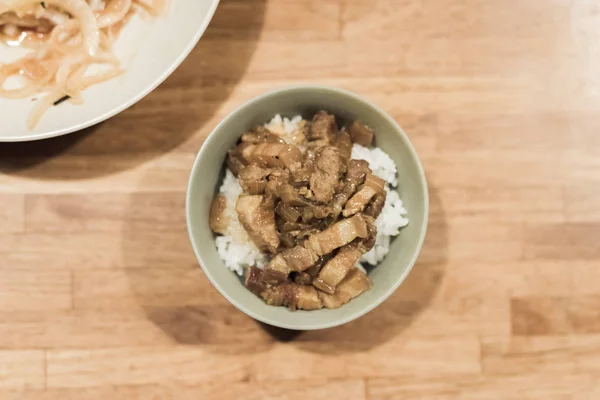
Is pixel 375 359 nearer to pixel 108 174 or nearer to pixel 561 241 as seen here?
pixel 561 241

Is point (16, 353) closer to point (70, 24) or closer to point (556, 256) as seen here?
point (70, 24)

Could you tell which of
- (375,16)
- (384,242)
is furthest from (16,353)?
(375,16)

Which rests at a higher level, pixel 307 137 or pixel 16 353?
pixel 307 137

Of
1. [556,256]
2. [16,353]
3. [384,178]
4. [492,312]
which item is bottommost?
[16,353]

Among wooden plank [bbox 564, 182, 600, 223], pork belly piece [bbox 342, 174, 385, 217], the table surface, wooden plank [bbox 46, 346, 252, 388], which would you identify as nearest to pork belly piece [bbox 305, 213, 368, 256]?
pork belly piece [bbox 342, 174, 385, 217]

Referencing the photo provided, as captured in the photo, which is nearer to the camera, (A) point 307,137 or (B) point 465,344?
(A) point 307,137

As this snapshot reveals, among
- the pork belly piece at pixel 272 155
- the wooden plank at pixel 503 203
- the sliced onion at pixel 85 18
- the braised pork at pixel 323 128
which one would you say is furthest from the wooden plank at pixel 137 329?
the sliced onion at pixel 85 18

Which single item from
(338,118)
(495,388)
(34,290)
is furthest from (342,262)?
(34,290)

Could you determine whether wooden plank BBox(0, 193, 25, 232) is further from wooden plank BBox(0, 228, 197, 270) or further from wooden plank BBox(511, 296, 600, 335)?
wooden plank BBox(511, 296, 600, 335)
